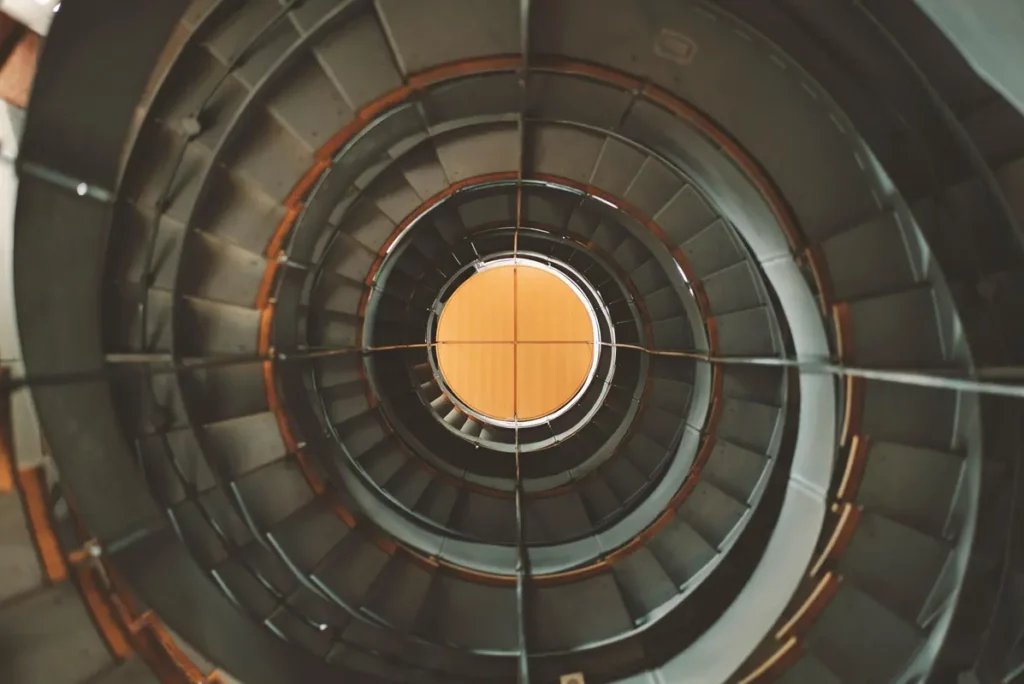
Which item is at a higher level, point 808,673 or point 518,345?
point 518,345

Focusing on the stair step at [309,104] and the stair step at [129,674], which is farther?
the stair step at [309,104]

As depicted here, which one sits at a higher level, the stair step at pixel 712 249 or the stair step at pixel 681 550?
the stair step at pixel 712 249

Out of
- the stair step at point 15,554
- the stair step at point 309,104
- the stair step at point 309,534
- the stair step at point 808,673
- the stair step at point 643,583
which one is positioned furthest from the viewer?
the stair step at point 643,583

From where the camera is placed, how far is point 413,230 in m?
6.02

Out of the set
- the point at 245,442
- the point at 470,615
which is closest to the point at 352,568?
the point at 470,615

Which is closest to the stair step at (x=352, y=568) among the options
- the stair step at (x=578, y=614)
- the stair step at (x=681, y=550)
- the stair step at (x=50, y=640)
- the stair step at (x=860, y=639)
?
the stair step at (x=578, y=614)

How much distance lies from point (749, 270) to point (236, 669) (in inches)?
214

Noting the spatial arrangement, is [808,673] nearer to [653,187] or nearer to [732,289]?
[732,289]

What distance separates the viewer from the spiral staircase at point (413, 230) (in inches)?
131

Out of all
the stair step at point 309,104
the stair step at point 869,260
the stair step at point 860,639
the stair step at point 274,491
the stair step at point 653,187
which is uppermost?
the stair step at point 309,104

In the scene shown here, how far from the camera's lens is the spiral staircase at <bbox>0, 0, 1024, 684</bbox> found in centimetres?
334

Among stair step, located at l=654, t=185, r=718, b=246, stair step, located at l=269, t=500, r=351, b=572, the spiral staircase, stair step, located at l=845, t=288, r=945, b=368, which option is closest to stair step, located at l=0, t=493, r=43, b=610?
the spiral staircase

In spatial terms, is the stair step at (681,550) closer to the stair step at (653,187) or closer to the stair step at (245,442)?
the stair step at (653,187)

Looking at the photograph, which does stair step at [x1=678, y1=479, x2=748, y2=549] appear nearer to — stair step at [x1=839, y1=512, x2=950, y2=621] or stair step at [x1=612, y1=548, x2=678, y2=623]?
stair step at [x1=612, y1=548, x2=678, y2=623]
